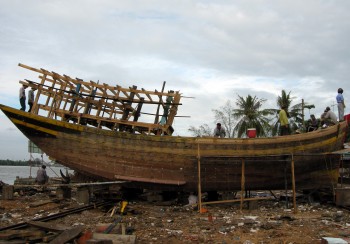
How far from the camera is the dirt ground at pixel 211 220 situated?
7.32 metres

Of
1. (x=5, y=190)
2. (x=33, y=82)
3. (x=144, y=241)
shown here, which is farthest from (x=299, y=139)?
(x=5, y=190)

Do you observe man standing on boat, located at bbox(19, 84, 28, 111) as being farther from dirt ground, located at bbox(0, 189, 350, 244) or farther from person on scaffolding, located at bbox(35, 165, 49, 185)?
person on scaffolding, located at bbox(35, 165, 49, 185)

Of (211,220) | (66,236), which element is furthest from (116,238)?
(211,220)

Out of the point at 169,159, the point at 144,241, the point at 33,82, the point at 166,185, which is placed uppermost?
the point at 33,82

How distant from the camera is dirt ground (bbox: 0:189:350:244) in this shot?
7.32m

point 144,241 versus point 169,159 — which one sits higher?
point 169,159

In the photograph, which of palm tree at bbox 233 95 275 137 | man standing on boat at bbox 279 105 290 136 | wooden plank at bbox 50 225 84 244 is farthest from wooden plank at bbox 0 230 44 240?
palm tree at bbox 233 95 275 137

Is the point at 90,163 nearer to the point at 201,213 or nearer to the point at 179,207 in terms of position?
the point at 179,207

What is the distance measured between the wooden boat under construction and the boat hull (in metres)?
0.03

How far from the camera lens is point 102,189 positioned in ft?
38.2

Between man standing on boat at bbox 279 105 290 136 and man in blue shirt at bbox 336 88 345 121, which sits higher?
man in blue shirt at bbox 336 88 345 121

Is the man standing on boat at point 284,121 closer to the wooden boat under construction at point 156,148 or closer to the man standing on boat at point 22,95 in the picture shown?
the wooden boat under construction at point 156,148

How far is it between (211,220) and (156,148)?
10.1ft

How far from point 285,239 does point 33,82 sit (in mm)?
8979
